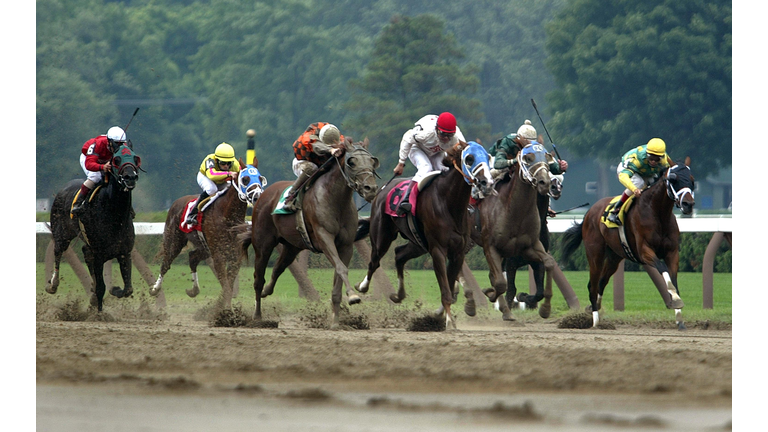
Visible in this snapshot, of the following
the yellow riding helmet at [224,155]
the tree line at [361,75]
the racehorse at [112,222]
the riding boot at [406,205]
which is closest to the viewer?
the riding boot at [406,205]

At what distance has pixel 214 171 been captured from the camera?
11961mm

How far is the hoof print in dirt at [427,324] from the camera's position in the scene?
9.52 m

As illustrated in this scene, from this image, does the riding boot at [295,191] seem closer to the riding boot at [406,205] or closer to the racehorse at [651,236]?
the riding boot at [406,205]

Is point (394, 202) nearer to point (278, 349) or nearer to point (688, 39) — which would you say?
point (278, 349)

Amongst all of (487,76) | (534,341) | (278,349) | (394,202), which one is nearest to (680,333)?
(534,341)

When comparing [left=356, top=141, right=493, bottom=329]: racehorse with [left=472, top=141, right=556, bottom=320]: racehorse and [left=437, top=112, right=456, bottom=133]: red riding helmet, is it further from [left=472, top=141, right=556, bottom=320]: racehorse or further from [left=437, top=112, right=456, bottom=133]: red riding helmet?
[left=472, top=141, right=556, bottom=320]: racehorse

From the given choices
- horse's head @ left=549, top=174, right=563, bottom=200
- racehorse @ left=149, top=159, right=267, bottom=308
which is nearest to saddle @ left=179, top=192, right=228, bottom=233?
racehorse @ left=149, top=159, right=267, bottom=308

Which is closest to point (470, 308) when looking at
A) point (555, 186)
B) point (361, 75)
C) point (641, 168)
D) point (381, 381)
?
point (555, 186)

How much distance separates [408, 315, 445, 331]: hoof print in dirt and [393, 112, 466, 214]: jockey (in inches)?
36.3

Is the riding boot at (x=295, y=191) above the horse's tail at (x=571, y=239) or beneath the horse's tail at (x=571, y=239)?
above

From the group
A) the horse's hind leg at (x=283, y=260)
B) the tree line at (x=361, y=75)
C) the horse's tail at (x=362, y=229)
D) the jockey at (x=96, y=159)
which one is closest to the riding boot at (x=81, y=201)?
the jockey at (x=96, y=159)

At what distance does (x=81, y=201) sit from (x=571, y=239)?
5041 millimetres

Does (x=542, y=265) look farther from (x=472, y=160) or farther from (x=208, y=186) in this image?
(x=208, y=186)

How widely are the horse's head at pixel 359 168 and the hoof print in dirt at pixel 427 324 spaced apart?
119 cm
